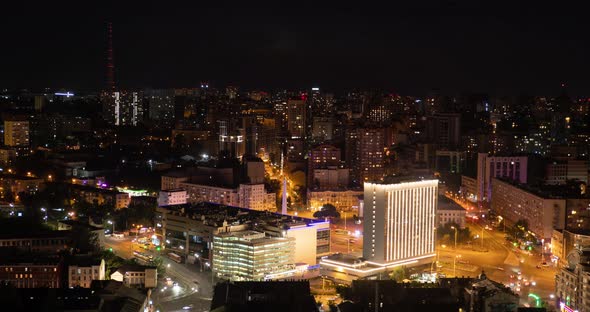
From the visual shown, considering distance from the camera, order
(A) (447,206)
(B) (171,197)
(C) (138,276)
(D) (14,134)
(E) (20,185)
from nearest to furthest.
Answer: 1. (C) (138,276)
2. (A) (447,206)
3. (B) (171,197)
4. (E) (20,185)
5. (D) (14,134)

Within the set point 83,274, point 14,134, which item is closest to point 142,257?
point 83,274

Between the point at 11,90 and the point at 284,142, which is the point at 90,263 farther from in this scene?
the point at 11,90

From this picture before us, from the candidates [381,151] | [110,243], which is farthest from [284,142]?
[110,243]

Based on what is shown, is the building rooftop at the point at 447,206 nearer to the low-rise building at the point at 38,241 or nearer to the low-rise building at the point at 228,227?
the low-rise building at the point at 228,227

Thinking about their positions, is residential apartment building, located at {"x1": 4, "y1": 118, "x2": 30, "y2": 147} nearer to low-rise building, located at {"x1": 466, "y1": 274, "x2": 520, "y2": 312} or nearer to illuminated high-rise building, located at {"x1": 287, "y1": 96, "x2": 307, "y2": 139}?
illuminated high-rise building, located at {"x1": 287, "y1": 96, "x2": 307, "y2": 139}

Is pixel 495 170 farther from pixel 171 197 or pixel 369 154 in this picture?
pixel 171 197

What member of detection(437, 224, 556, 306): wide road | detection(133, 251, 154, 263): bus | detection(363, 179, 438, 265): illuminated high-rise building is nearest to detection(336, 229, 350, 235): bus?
detection(437, 224, 556, 306): wide road
